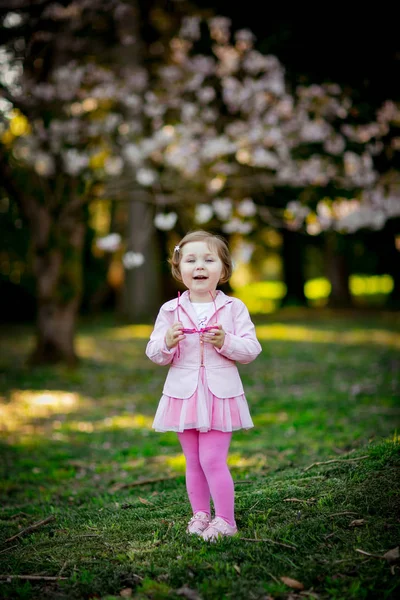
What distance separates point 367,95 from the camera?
849 cm

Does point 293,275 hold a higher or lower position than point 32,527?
higher

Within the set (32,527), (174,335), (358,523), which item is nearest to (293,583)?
(358,523)

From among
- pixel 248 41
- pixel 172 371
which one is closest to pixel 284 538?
pixel 172 371

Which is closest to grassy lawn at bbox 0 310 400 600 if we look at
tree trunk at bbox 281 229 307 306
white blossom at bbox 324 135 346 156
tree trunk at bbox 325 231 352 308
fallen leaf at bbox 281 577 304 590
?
fallen leaf at bbox 281 577 304 590

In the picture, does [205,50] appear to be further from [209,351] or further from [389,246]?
[209,351]

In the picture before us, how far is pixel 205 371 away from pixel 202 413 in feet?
0.74

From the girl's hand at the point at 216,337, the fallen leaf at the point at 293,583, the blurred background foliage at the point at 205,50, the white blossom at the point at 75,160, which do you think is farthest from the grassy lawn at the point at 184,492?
the white blossom at the point at 75,160

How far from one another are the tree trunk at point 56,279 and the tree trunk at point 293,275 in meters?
15.0

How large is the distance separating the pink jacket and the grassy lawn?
73cm

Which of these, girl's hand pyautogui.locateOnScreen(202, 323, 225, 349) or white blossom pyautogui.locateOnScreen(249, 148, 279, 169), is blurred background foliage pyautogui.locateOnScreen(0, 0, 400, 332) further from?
girl's hand pyautogui.locateOnScreen(202, 323, 225, 349)

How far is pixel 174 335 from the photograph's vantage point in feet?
10.5

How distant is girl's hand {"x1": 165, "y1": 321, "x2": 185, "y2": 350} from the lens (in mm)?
3199

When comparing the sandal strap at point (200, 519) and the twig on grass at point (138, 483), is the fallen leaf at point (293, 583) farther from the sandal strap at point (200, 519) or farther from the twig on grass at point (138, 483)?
the twig on grass at point (138, 483)

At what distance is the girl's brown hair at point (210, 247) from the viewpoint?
3438mm
